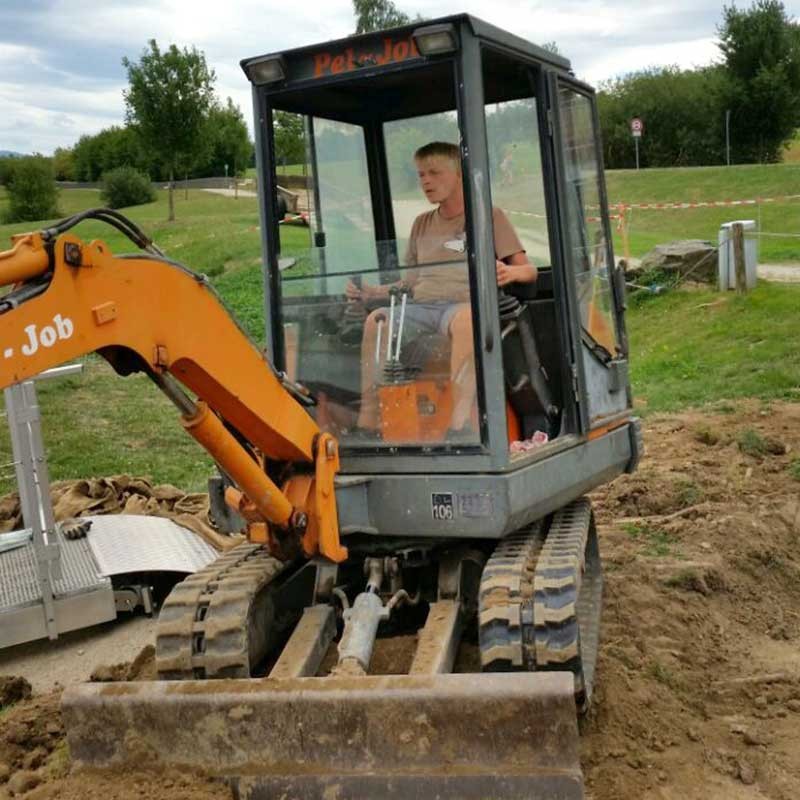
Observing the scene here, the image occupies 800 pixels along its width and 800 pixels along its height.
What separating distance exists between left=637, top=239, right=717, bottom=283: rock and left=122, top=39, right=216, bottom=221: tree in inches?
1028

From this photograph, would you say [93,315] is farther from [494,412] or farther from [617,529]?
[617,529]

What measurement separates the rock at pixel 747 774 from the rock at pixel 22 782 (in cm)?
259

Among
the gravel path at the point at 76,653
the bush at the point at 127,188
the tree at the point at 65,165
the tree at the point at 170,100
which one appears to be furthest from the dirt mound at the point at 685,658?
the tree at the point at 65,165

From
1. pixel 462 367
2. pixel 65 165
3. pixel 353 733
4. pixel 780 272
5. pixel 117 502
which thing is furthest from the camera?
pixel 65 165

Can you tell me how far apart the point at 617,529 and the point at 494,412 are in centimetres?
320

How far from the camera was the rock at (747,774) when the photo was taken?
3988mm

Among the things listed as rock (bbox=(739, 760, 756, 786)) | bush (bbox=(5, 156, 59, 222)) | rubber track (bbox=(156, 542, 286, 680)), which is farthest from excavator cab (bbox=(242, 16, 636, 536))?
bush (bbox=(5, 156, 59, 222))

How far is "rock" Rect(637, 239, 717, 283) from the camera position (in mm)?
15984

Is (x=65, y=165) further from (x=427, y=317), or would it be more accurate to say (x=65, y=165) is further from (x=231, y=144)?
(x=427, y=317)

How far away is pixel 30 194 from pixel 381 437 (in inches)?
2121

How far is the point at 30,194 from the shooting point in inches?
2135

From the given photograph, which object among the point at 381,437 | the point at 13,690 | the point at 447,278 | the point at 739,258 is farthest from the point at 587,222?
the point at 739,258

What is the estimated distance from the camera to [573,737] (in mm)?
3373

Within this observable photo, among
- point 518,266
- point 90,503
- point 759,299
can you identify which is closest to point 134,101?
point 759,299
